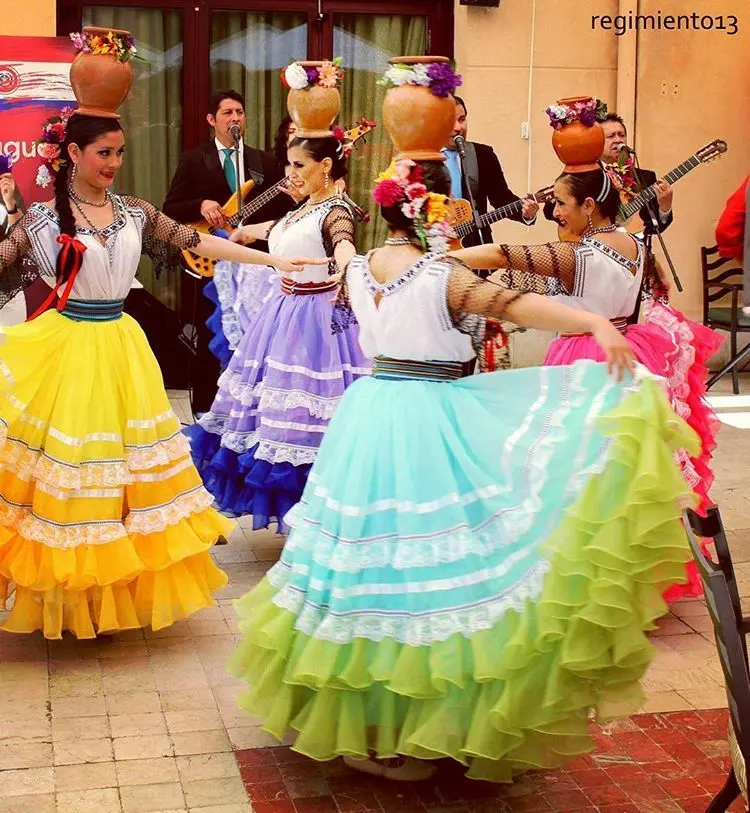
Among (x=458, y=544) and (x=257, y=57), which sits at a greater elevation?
(x=257, y=57)

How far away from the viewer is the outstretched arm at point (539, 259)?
15.8ft

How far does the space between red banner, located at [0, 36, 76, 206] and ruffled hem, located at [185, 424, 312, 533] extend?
2701mm

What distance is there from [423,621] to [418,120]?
1435mm

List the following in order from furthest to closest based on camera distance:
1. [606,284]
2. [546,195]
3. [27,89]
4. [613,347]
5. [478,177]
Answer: [478,177] < [27,89] < [546,195] < [606,284] < [613,347]

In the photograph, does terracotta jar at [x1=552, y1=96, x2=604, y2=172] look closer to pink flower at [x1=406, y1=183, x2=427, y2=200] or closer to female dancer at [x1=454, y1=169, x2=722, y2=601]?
female dancer at [x1=454, y1=169, x2=722, y2=601]

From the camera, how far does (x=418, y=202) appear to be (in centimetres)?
395

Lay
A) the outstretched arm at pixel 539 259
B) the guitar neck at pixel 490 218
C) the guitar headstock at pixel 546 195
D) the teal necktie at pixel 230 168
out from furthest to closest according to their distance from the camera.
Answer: the teal necktie at pixel 230 168, the guitar neck at pixel 490 218, the guitar headstock at pixel 546 195, the outstretched arm at pixel 539 259

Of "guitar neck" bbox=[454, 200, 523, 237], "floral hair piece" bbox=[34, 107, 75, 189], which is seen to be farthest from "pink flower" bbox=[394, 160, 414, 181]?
"guitar neck" bbox=[454, 200, 523, 237]

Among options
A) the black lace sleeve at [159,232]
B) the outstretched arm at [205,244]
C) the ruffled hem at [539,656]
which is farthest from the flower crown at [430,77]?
the black lace sleeve at [159,232]

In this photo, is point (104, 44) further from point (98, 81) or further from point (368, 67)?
point (368, 67)

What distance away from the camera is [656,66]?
10.3m

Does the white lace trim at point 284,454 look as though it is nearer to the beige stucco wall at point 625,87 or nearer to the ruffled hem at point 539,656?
the ruffled hem at point 539,656

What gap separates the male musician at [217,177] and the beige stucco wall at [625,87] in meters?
2.02

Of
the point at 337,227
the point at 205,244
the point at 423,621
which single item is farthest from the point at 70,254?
the point at 423,621
